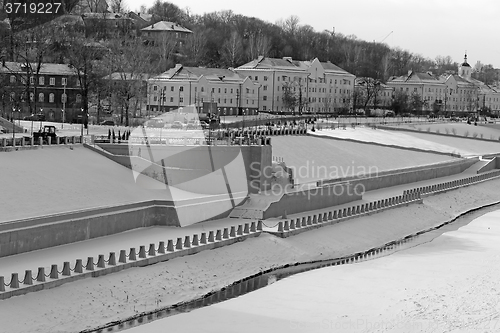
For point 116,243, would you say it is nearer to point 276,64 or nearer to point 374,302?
point 374,302

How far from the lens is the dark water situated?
2591 centimetres

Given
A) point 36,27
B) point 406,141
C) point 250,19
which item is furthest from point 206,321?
point 250,19

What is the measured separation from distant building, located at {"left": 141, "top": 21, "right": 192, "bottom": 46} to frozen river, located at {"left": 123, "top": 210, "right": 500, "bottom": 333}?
314 feet

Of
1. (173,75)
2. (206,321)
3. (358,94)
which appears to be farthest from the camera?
(358,94)

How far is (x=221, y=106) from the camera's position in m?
93.0

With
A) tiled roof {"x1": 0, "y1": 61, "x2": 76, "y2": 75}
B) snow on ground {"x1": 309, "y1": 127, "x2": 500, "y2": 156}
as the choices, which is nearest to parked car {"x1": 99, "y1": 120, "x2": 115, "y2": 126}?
tiled roof {"x1": 0, "y1": 61, "x2": 76, "y2": 75}

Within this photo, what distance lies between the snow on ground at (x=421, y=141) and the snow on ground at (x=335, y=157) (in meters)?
5.76

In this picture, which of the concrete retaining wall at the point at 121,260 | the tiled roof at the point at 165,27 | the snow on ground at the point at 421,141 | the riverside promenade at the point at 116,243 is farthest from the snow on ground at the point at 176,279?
the tiled roof at the point at 165,27

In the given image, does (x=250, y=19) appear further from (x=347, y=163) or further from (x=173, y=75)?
(x=347, y=163)

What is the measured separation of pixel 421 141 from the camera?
80.4 meters

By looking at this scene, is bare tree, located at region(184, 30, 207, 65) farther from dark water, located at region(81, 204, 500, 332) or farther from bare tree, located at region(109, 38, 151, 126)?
dark water, located at region(81, 204, 500, 332)

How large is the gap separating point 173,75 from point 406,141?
2399 cm

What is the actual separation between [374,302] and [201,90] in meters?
61.9

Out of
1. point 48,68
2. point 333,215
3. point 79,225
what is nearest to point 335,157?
point 333,215
